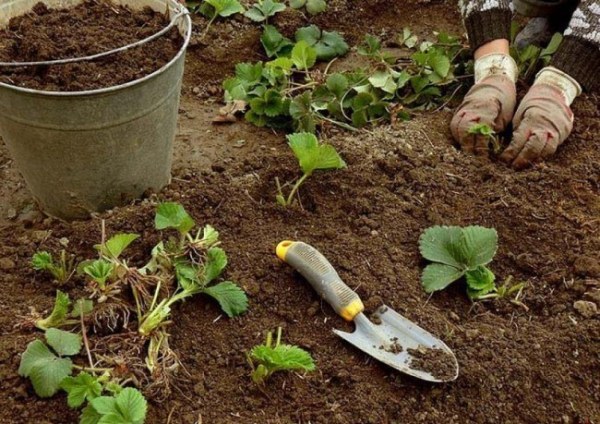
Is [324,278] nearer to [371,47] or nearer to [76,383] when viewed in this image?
[76,383]

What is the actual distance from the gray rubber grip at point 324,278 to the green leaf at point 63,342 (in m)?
0.57

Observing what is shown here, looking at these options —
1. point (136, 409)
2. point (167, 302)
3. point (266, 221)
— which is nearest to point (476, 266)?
point (266, 221)

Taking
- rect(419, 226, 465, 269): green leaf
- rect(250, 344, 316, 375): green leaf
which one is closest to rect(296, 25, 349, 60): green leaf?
rect(419, 226, 465, 269): green leaf

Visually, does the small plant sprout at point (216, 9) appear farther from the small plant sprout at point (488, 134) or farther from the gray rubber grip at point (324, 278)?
the gray rubber grip at point (324, 278)

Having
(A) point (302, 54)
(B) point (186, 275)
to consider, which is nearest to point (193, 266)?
(B) point (186, 275)

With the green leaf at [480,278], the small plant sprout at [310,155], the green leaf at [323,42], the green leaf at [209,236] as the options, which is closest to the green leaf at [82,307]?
the green leaf at [209,236]

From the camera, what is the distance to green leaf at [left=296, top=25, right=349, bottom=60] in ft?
10.5

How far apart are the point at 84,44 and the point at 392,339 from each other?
1.20m

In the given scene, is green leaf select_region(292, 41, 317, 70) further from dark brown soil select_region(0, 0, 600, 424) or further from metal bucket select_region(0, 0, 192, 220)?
metal bucket select_region(0, 0, 192, 220)

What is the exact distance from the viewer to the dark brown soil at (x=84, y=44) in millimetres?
2115

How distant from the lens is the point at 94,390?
5.47 feet

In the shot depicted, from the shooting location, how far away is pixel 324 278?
1966mm

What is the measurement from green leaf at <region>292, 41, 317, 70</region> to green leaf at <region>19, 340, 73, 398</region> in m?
1.64

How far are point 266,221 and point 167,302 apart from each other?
493 mm
